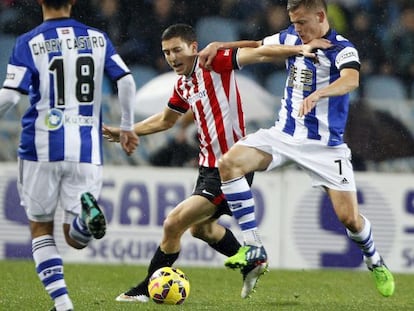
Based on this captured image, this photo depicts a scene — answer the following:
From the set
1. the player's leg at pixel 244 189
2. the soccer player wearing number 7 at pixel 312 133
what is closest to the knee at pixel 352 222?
the soccer player wearing number 7 at pixel 312 133

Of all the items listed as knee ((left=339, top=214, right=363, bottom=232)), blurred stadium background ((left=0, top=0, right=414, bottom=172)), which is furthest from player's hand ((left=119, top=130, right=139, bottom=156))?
blurred stadium background ((left=0, top=0, right=414, bottom=172))

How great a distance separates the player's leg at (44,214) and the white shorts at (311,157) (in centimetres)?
179

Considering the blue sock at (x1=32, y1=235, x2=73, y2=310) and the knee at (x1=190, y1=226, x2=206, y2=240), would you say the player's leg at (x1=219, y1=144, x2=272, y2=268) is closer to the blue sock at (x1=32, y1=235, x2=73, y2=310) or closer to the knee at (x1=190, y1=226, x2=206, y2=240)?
the knee at (x1=190, y1=226, x2=206, y2=240)

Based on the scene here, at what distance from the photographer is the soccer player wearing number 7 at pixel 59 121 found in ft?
20.9

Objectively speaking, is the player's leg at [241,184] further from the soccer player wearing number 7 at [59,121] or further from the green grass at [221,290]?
the soccer player wearing number 7 at [59,121]

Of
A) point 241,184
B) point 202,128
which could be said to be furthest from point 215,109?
point 241,184

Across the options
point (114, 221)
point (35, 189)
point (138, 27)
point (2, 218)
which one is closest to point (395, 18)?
point (138, 27)

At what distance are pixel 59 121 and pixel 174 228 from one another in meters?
1.82

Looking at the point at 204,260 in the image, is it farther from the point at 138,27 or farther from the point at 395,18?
the point at 395,18

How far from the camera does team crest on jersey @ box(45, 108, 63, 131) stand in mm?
6457

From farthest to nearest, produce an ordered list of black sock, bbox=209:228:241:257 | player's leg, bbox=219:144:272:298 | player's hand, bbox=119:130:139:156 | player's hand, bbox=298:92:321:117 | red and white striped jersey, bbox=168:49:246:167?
black sock, bbox=209:228:241:257
red and white striped jersey, bbox=168:49:246:167
player's leg, bbox=219:144:272:298
player's hand, bbox=298:92:321:117
player's hand, bbox=119:130:139:156

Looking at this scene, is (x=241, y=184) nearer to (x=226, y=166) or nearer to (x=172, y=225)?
(x=226, y=166)

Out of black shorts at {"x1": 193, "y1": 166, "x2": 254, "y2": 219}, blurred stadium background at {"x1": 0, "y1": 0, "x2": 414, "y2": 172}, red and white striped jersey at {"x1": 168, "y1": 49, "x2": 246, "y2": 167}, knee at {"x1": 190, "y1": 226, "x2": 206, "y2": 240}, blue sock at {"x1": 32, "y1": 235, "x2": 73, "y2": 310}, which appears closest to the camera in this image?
blue sock at {"x1": 32, "y1": 235, "x2": 73, "y2": 310}

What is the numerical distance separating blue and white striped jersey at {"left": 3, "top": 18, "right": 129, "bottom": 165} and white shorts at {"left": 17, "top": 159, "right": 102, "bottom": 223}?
0.05m
